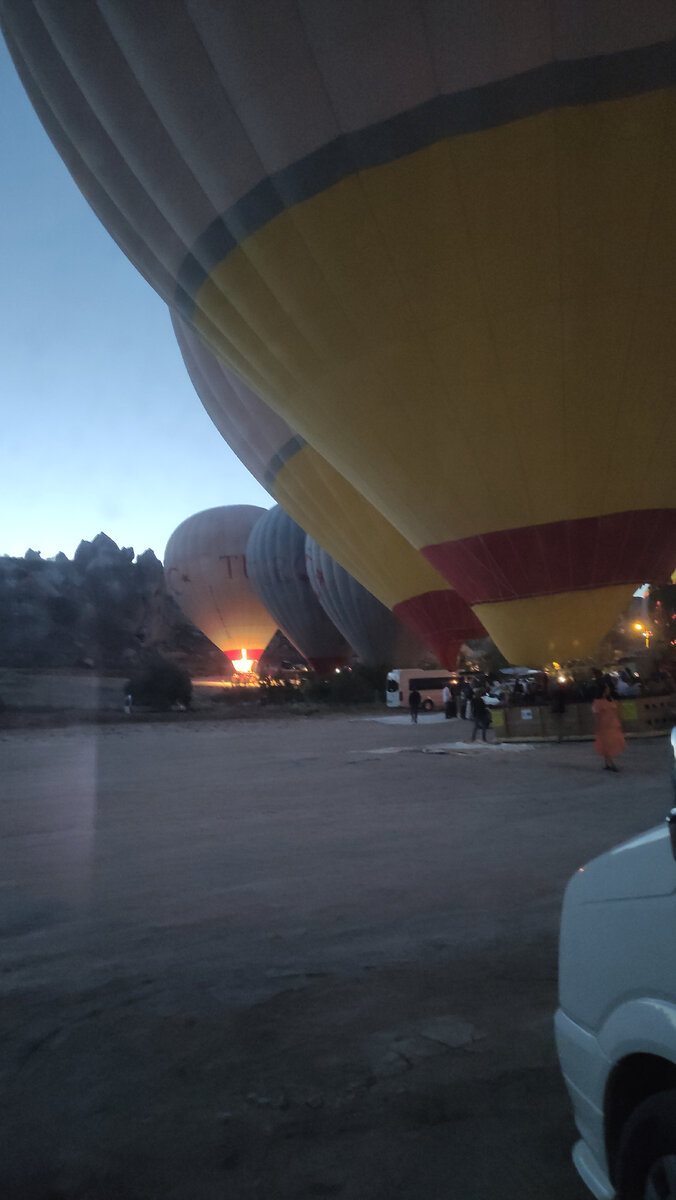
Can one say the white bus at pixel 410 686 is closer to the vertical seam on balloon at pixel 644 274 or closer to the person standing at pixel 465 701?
the person standing at pixel 465 701

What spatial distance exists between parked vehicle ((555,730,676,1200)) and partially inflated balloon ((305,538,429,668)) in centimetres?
3127

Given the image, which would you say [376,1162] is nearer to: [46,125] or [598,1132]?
[598,1132]

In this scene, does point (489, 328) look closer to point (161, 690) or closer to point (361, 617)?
point (361, 617)

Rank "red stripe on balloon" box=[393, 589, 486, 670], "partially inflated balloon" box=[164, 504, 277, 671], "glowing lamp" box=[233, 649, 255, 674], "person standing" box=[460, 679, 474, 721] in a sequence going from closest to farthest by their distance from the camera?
"red stripe on balloon" box=[393, 589, 486, 670] → "person standing" box=[460, 679, 474, 721] → "partially inflated balloon" box=[164, 504, 277, 671] → "glowing lamp" box=[233, 649, 255, 674]

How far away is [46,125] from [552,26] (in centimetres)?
1030

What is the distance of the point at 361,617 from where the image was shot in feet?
114

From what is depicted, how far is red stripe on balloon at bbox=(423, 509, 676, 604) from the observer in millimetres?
13898

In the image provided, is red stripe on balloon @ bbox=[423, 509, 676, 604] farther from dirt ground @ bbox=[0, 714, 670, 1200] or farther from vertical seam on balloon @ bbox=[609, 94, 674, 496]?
dirt ground @ bbox=[0, 714, 670, 1200]

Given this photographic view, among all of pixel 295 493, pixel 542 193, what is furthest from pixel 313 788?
pixel 295 493

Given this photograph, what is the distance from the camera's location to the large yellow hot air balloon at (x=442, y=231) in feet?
35.5

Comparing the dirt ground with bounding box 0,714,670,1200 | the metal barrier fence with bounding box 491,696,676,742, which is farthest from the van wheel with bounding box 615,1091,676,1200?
the metal barrier fence with bounding box 491,696,676,742

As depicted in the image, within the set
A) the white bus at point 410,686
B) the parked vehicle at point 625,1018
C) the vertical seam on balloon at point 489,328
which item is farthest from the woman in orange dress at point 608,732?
the white bus at point 410,686

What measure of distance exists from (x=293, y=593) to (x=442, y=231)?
31.7m

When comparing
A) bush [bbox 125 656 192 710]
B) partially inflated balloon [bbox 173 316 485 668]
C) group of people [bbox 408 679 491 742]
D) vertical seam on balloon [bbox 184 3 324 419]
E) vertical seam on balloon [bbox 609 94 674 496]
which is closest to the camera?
vertical seam on balloon [bbox 609 94 674 496]
